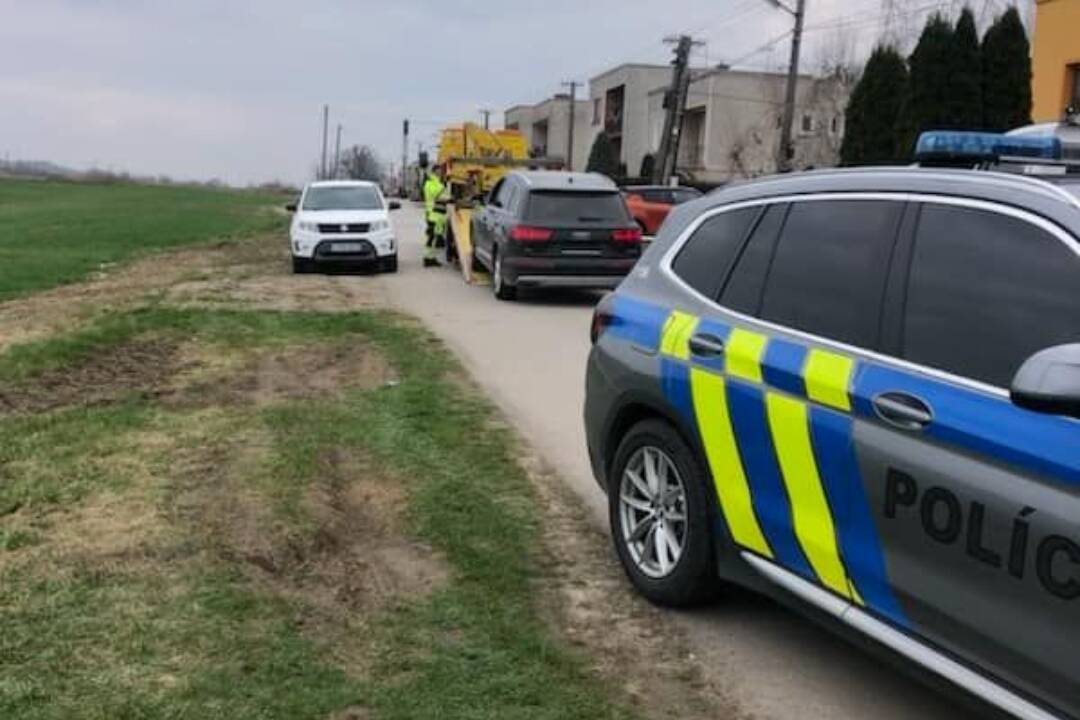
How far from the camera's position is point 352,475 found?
689 centimetres

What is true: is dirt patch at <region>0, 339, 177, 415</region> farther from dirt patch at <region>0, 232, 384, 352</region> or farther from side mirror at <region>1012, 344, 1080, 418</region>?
side mirror at <region>1012, 344, 1080, 418</region>

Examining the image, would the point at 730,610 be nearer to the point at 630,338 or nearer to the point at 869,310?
the point at 630,338

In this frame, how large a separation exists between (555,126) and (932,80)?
268 feet

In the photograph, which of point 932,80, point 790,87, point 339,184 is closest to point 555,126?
point 790,87

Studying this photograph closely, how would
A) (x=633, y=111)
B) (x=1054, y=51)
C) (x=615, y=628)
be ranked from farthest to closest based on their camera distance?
(x=633, y=111), (x=1054, y=51), (x=615, y=628)

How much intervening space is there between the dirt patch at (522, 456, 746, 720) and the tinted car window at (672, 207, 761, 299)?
1326 mm

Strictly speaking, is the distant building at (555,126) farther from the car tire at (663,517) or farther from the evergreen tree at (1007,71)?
the car tire at (663,517)

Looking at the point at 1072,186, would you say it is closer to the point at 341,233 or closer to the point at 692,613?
the point at 692,613

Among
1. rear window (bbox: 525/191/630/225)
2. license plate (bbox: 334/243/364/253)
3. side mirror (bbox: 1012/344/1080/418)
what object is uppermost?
rear window (bbox: 525/191/630/225)

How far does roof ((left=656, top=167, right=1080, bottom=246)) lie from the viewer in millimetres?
3320

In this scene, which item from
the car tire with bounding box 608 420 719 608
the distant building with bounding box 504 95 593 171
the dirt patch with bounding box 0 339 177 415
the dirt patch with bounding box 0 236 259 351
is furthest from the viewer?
the distant building with bounding box 504 95 593 171

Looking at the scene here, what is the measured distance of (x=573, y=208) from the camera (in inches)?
672

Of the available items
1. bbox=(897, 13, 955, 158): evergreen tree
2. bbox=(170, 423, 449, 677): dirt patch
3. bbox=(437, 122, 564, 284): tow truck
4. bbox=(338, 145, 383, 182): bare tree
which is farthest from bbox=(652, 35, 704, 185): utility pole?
bbox=(338, 145, 383, 182): bare tree

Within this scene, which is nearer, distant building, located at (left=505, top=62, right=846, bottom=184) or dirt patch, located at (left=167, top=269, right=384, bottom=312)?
dirt patch, located at (left=167, top=269, right=384, bottom=312)
